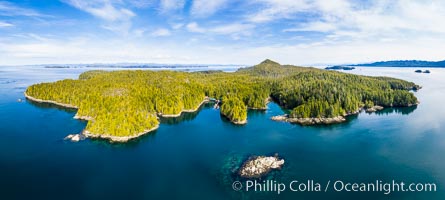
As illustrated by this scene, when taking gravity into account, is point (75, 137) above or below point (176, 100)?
below

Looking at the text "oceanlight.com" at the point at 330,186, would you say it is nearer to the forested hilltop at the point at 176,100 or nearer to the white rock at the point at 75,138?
the forested hilltop at the point at 176,100

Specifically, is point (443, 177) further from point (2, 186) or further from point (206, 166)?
point (2, 186)

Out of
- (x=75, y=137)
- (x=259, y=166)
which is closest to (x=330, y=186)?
(x=259, y=166)

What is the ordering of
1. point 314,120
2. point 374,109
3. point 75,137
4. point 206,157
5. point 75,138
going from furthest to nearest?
point 374,109 < point 314,120 < point 75,137 < point 75,138 < point 206,157
